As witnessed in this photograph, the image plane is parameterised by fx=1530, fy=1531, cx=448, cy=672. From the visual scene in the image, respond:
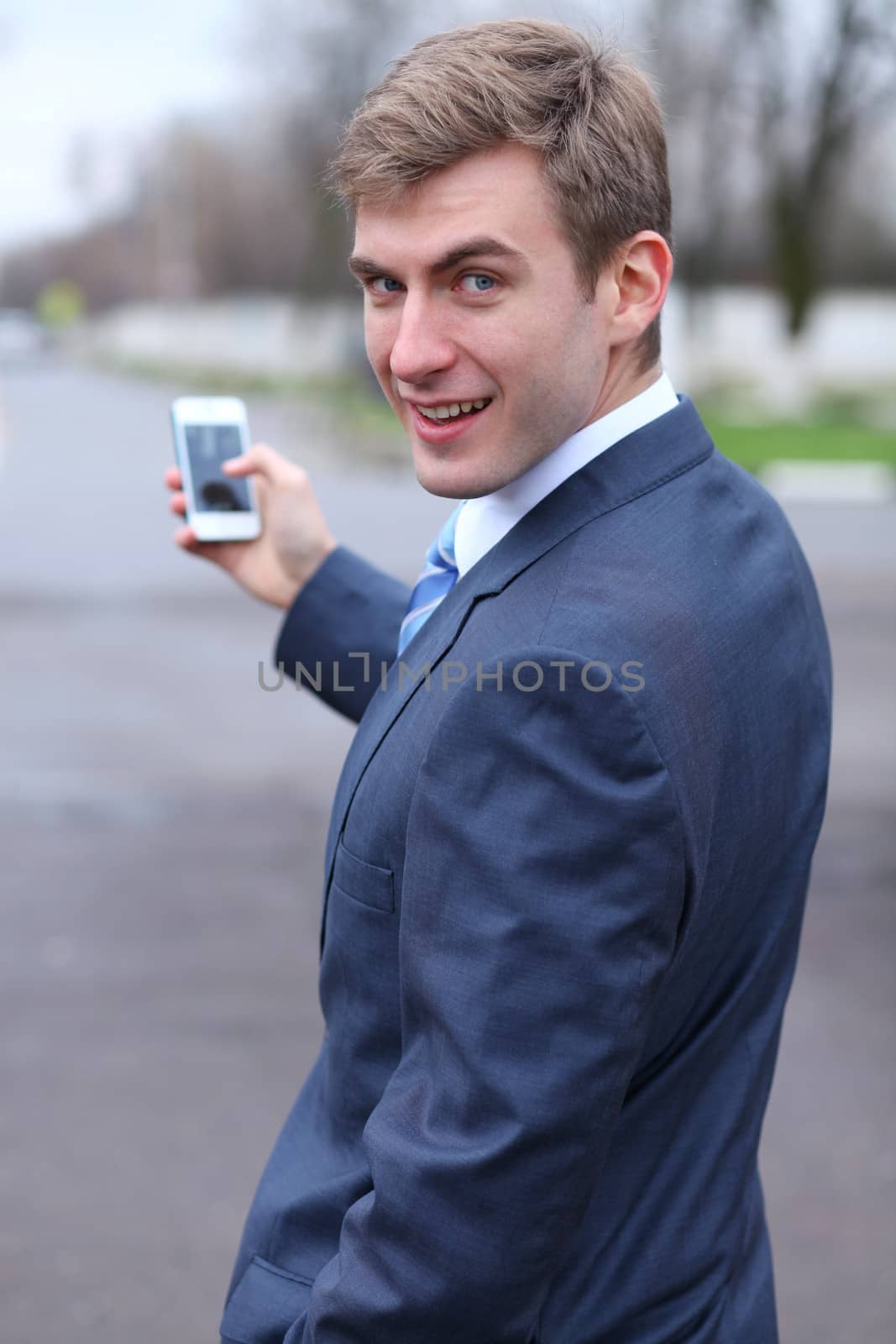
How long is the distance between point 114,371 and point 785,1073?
51770mm

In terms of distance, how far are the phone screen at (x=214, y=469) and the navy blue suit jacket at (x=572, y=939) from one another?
2.86ft

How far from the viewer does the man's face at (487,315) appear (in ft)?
4.39

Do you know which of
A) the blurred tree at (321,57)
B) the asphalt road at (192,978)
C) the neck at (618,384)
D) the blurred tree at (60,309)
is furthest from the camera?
the blurred tree at (60,309)

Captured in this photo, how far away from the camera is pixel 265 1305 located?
1533 millimetres

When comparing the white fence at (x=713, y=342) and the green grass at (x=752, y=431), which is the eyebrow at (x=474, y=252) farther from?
the green grass at (x=752, y=431)

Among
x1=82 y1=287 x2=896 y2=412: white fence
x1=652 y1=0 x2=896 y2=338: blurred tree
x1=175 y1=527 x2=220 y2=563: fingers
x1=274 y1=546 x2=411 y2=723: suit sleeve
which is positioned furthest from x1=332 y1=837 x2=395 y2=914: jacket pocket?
x1=652 y1=0 x2=896 y2=338: blurred tree

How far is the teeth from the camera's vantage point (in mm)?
1415

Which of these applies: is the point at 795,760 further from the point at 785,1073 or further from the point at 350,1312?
the point at 785,1073

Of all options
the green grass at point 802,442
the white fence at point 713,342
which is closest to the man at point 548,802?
the white fence at point 713,342

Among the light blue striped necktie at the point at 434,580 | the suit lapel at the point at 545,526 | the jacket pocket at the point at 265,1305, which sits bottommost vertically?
the jacket pocket at the point at 265,1305

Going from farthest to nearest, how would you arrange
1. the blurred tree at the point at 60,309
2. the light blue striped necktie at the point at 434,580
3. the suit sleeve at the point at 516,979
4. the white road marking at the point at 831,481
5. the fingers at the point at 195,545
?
the blurred tree at the point at 60,309 → the white road marking at the point at 831,481 → the fingers at the point at 195,545 → the light blue striped necktie at the point at 434,580 → the suit sleeve at the point at 516,979

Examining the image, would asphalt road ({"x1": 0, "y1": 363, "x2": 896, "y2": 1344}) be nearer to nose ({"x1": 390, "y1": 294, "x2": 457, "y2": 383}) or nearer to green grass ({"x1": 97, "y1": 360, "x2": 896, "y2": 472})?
nose ({"x1": 390, "y1": 294, "x2": 457, "y2": 383})

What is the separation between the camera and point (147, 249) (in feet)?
297

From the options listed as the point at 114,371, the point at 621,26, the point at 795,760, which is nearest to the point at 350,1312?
the point at 795,760
